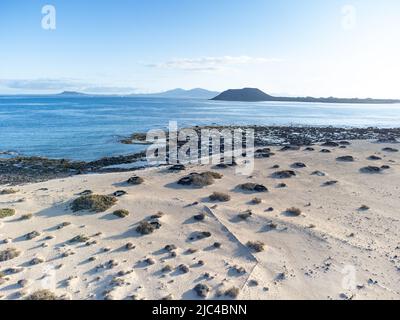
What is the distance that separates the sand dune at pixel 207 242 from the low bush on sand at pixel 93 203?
49 centimetres

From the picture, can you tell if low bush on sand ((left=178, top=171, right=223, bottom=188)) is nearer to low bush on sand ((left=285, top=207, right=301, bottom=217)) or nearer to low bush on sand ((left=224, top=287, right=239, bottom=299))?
low bush on sand ((left=285, top=207, right=301, bottom=217))

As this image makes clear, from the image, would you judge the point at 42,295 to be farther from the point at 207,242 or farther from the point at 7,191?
the point at 7,191

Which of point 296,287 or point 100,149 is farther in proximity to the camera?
point 100,149

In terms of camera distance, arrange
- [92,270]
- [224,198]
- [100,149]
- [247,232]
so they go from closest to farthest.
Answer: [92,270] → [247,232] → [224,198] → [100,149]

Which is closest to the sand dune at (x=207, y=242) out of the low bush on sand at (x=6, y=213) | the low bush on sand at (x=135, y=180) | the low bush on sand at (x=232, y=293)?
the low bush on sand at (x=232, y=293)

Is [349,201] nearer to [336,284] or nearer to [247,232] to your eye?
[247,232]

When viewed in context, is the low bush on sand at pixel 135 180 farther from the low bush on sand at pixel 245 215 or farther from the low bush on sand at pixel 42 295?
the low bush on sand at pixel 42 295

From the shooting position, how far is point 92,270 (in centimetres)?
1548

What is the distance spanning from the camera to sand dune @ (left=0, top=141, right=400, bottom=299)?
14.4 metres

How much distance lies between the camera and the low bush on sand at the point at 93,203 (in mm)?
22781

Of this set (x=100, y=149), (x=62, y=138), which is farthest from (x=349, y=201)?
(x=62, y=138)

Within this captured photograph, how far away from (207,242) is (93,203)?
865 centimetres

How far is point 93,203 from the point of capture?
75.8 feet

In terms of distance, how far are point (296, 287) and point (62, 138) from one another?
2103 inches
